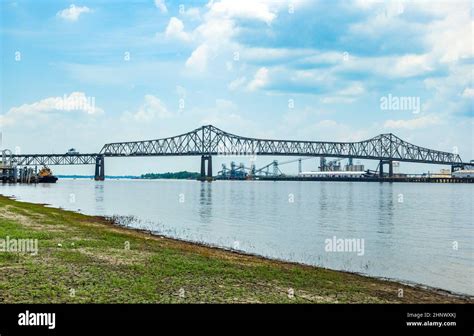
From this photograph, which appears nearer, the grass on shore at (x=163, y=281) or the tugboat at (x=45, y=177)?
the grass on shore at (x=163, y=281)

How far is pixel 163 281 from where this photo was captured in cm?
1361

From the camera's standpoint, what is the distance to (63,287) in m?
12.2

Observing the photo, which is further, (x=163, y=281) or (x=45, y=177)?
(x=45, y=177)

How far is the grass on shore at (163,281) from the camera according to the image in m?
11.8

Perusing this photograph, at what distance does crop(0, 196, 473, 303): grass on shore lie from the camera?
11.8 metres

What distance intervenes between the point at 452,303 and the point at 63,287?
10.4 m

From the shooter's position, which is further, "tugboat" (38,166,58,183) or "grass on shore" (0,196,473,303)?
"tugboat" (38,166,58,183)
